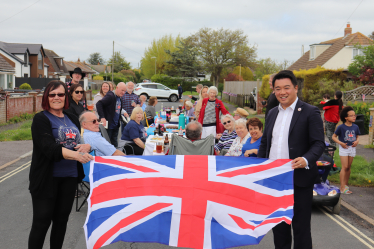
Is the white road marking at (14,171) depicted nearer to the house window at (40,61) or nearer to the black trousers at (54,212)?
the black trousers at (54,212)

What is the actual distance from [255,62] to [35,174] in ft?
192

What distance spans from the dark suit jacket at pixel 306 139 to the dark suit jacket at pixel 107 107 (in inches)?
223

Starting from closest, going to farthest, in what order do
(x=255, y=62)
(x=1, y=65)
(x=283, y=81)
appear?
(x=283, y=81), (x=1, y=65), (x=255, y=62)

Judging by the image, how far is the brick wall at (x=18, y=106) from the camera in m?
17.3

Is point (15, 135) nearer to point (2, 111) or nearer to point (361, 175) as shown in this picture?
point (2, 111)

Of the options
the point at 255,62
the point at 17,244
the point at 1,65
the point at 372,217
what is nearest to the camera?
the point at 17,244

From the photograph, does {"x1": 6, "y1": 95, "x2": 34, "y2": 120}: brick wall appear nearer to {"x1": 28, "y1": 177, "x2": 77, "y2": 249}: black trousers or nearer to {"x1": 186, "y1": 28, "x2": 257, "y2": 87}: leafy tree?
{"x1": 28, "y1": 177, "x2": 77, "y2": 249}: black trousers

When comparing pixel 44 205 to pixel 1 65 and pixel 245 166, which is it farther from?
pixel 1 65

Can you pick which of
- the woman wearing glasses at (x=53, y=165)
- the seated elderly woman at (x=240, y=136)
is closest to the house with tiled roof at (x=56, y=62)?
the seated elderly woman at (x=240, y=136)

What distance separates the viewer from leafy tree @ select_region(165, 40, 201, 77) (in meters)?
56.6

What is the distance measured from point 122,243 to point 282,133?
2.60m

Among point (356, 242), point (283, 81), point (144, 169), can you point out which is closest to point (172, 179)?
point (144, 169)

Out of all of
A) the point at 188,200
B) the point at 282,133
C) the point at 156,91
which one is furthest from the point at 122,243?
the point at 156,91

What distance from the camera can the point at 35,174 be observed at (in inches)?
132
